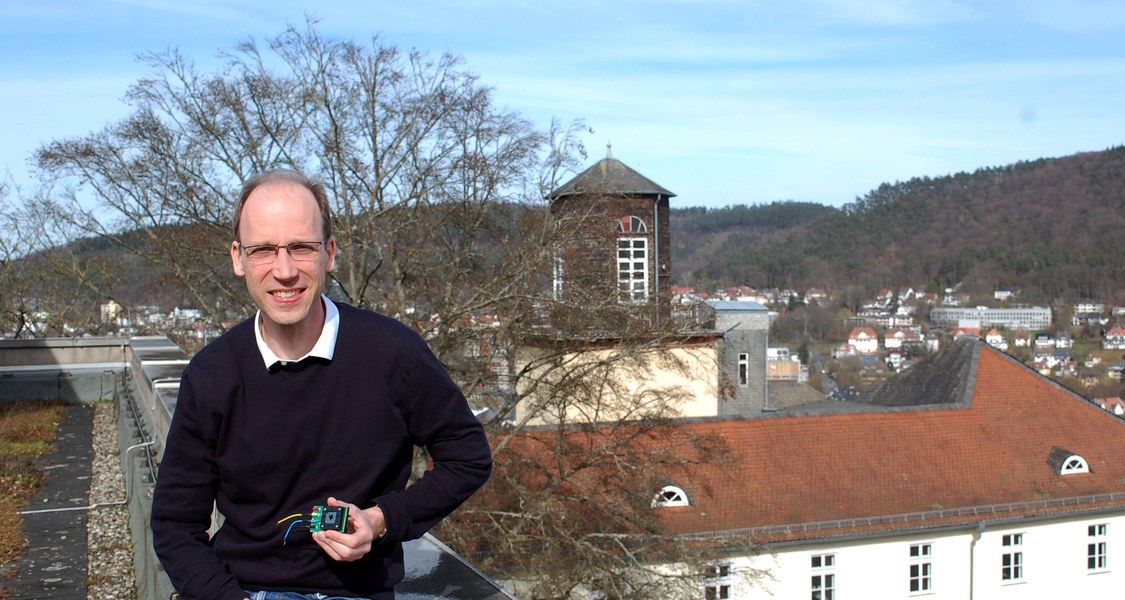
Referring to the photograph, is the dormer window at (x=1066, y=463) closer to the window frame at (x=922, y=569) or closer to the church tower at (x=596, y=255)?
the window frame at (x=922, y=569)

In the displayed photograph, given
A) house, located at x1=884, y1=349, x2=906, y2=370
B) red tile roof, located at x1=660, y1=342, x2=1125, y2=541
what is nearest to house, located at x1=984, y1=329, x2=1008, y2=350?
house, located at x1=884, y1=349, x2=906, y2=370

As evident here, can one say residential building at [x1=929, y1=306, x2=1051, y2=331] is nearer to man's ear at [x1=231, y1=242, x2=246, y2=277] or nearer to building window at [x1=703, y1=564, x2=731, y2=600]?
building window at [x1=703, y1=564, x2=731, y2=600]

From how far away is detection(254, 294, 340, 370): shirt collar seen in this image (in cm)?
225

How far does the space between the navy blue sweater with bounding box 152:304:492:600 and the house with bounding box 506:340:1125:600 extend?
63.0ft

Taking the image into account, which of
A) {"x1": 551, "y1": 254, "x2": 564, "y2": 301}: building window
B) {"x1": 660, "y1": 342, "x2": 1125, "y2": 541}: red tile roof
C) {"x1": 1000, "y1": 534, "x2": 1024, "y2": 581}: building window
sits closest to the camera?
{"x1": 551, "y1": 254, "x2": 564, "y2": 301}: building window

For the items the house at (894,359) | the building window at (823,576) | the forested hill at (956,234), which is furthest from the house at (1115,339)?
the building window at (823,576)

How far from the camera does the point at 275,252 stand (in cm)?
226

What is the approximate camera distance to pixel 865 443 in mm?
27516

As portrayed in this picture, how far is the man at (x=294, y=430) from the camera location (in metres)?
2.25

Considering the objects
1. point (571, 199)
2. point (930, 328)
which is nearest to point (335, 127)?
point (571, 199)

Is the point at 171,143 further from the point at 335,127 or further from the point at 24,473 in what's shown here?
the point at 24,473

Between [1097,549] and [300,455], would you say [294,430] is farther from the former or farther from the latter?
[1097,549]

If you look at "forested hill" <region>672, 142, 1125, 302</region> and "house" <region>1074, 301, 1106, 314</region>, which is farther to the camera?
"house" <region>1074, 301, 1106, 314</region>

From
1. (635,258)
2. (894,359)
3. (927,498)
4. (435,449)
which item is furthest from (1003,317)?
(435,449)
